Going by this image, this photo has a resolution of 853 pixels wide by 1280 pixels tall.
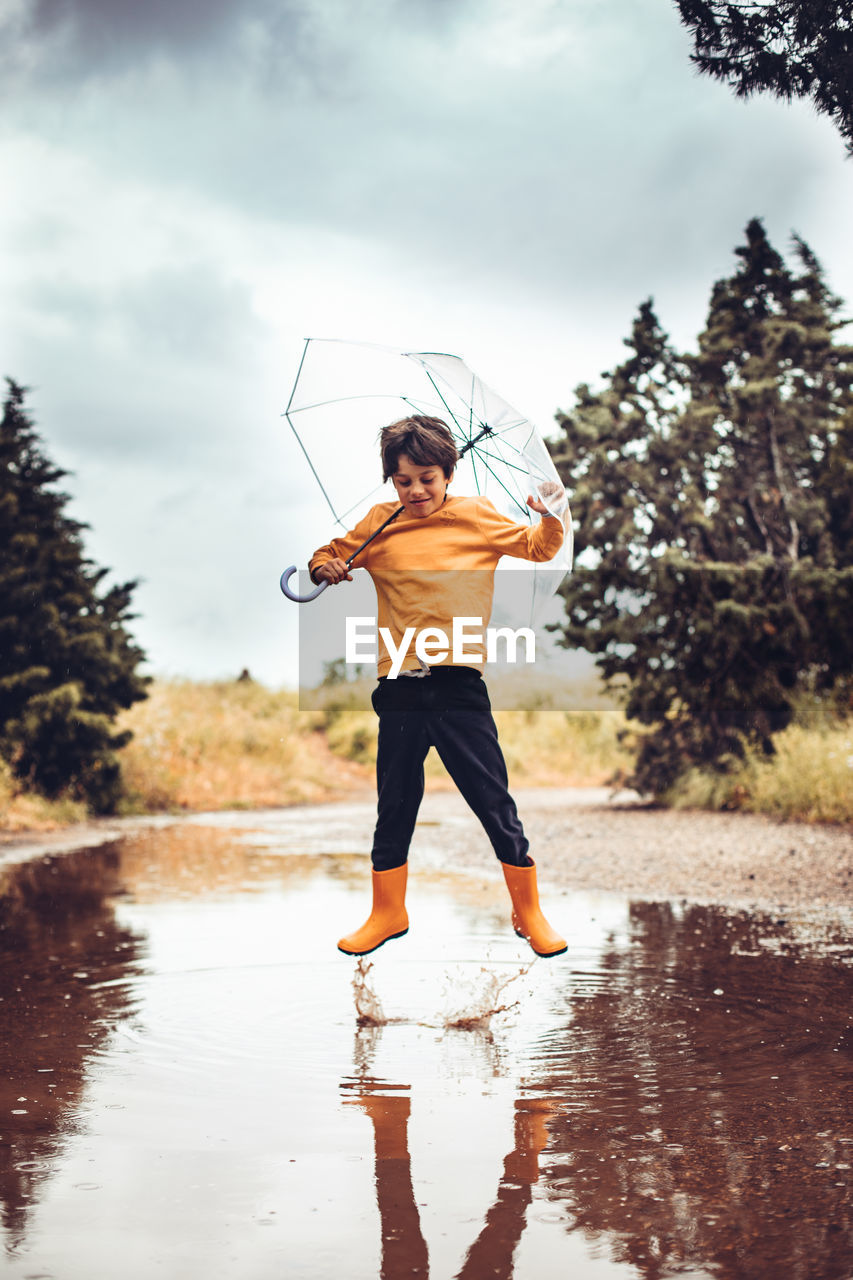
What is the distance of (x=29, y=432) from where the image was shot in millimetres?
16062

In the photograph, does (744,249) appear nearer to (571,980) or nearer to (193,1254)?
(571,980)

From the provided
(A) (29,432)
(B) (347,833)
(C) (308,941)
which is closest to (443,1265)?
(C) (308,941)

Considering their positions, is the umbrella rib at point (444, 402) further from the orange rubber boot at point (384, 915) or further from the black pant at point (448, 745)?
the orange rubber boot at point (384, 915)

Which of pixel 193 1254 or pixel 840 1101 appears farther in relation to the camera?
pixel 840 1101

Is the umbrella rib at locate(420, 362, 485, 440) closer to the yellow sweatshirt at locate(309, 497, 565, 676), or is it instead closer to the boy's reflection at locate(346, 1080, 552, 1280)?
the yellow sweatshirt at locate(309, 497, 565, 676)

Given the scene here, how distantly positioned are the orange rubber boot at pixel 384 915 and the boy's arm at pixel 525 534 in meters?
1.25

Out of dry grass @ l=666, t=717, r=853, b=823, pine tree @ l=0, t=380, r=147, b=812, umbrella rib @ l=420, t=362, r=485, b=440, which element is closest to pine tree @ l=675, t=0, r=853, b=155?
umbrella rib @ l=420, t=362, r=485, b=440

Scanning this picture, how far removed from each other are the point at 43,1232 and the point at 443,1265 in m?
0.86

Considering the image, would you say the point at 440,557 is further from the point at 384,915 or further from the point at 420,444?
the point at 384,915

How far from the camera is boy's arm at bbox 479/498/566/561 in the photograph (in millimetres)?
4586

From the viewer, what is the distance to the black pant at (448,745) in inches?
181

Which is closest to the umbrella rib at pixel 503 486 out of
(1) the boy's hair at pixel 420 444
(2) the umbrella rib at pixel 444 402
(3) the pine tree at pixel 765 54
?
(2) the umbrella rib at pixel 444 402

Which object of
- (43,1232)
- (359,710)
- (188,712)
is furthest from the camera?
(359,710)

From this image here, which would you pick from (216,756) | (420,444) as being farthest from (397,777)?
(216,756)
